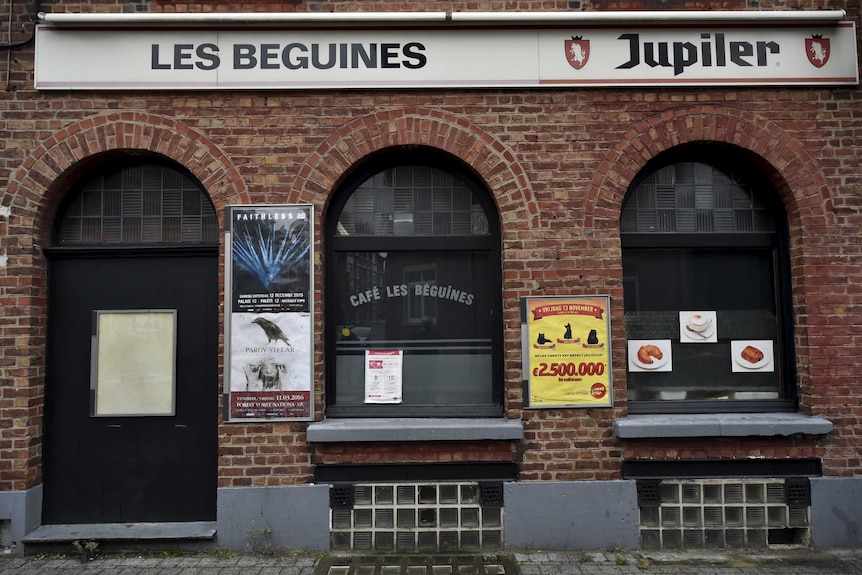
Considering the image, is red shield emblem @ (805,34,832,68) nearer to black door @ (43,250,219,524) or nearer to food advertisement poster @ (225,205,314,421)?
food advertisement poster @ (225,205,314,421)

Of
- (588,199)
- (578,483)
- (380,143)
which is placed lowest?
(578,483)

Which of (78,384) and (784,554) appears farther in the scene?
(78,384)

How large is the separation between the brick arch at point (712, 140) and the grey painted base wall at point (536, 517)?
2490mm

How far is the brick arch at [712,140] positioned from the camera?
17.4ft

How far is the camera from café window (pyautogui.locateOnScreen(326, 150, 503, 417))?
5488 mm

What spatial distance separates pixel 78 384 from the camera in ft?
17.7

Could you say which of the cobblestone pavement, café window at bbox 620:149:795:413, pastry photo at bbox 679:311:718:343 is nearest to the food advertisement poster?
the cobblestone pavement

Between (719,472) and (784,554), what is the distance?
2.84 ft

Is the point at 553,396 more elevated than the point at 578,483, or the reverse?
the point at 553,396

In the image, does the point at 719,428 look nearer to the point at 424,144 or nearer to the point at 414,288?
the point at 414,288

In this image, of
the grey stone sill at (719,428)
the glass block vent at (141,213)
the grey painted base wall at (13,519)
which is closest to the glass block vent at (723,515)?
the grey stone sill at (719,428)

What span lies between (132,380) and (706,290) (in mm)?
5658

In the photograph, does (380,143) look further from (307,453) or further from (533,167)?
(307,453)


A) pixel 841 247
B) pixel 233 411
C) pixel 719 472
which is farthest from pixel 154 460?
pixel 841 247
